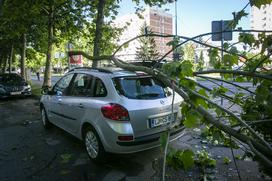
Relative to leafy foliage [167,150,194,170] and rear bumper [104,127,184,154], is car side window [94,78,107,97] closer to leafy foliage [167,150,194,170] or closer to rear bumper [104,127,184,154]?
rear bumper [104,127,184,154]

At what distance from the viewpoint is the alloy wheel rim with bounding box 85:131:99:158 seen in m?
5.05

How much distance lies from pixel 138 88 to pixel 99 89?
72 centimetres

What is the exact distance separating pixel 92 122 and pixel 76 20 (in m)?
13.6

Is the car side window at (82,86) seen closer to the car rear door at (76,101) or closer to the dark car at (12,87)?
the car rear door at (76,101)

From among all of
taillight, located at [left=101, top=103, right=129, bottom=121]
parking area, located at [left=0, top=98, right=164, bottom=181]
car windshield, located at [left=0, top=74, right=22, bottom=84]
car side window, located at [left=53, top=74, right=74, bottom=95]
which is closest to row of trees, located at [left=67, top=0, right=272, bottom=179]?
taillight, located at [left=101, top=103, right=129, bottom=121]

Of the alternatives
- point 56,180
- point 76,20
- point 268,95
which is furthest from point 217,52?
point 76,20

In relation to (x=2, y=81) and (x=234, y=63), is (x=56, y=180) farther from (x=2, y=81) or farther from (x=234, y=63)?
(x=2, y=81)

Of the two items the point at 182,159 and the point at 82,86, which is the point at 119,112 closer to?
the point at 82,86

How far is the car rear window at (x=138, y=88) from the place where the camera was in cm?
480

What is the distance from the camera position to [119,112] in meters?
4.56

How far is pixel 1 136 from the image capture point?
24.3ft

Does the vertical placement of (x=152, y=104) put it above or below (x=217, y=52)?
below

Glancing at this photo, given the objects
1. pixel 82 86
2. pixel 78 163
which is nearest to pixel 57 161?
pixel 78 163

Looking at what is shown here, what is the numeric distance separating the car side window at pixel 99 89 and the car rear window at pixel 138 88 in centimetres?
25
